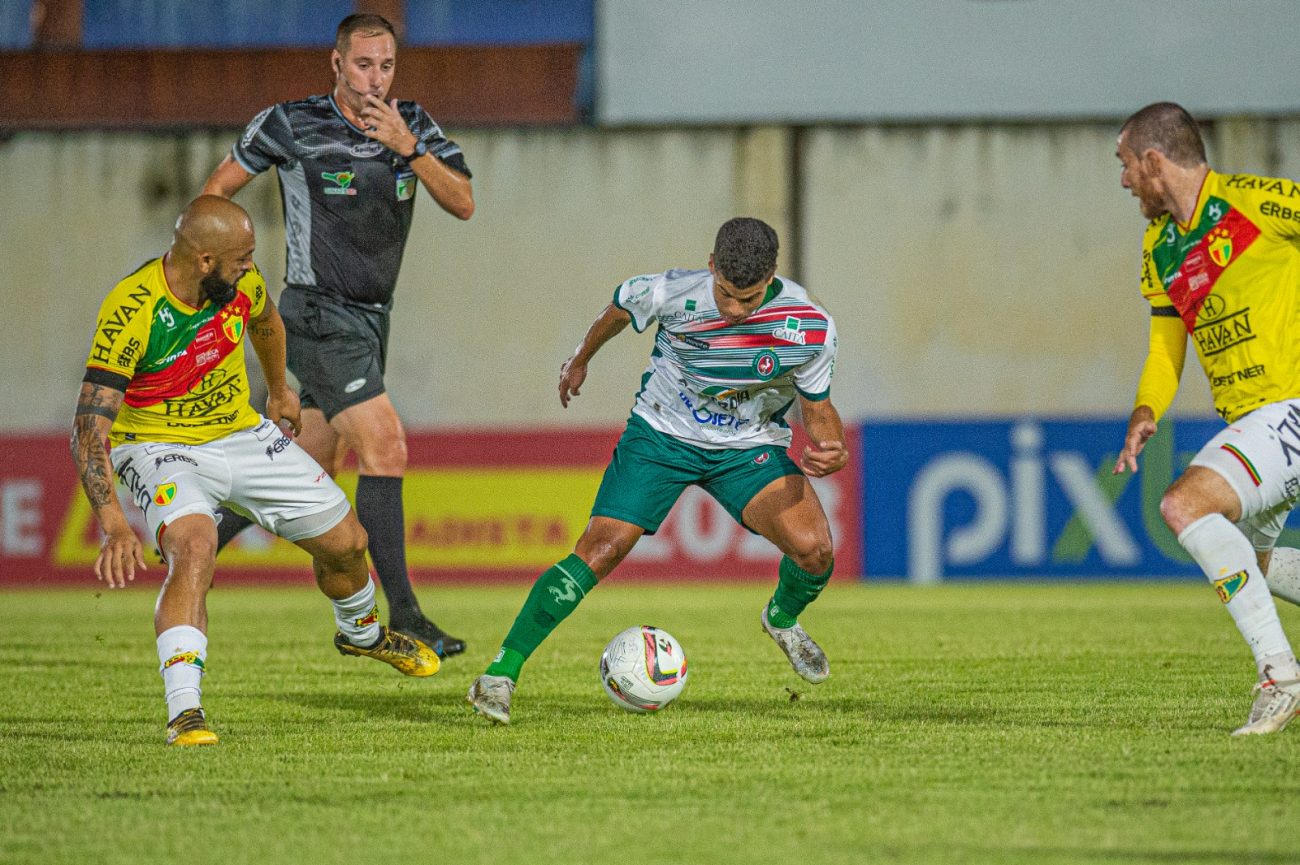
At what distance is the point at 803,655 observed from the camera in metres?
6.29

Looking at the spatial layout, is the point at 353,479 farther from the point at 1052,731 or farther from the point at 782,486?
the point at 1052,731

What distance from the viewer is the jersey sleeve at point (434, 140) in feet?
22.9

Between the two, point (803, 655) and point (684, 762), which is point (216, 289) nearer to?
point (684, 762)

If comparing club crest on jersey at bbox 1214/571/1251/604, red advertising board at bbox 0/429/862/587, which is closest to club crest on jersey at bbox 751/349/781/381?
club crest on jersey at bbox 1214/571/1251/604

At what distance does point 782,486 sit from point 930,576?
8.01 meters

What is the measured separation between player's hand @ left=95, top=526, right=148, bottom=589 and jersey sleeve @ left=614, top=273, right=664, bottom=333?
6.05 ft

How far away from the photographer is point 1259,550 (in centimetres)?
546

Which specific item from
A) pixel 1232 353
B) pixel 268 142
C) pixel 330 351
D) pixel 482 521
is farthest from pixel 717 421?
pixel 482 521

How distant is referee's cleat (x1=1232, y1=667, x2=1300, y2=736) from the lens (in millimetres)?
4812

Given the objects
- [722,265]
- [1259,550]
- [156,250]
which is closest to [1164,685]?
[1259,550]

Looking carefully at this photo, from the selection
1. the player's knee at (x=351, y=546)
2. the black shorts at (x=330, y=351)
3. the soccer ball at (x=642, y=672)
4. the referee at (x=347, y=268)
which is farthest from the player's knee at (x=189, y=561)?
the black shorts at (x=330, y=351)

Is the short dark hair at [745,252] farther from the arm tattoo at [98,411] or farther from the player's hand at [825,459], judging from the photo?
the arm tattoo at [98,411]

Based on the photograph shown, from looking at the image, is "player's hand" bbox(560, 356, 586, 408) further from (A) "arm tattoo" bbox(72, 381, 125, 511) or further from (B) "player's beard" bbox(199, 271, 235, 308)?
(A) "arm tattoo" bbox(72, 381, 125, 511)

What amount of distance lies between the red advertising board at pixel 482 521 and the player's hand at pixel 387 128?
7392 millimetres
